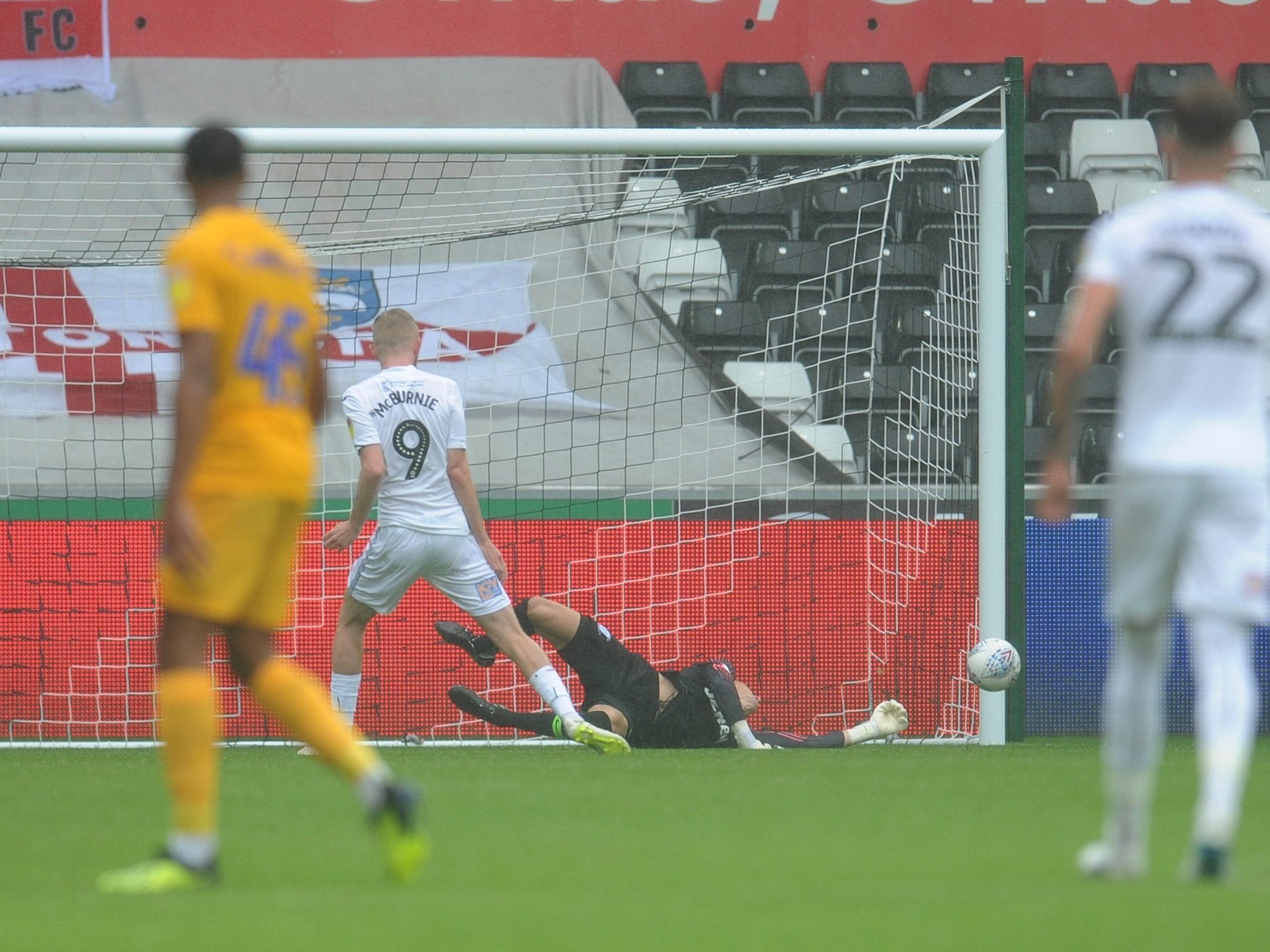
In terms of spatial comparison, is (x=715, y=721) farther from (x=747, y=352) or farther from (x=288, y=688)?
(x=288, y=688)

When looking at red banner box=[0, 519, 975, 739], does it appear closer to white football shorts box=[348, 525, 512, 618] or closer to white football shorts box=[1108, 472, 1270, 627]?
white football shorts box=[348, 525, 512, 618]

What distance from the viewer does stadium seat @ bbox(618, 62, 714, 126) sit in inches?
507

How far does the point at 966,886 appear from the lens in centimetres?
374

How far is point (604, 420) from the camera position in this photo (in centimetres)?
1052

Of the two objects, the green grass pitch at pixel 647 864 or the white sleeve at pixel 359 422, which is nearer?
the green grass pitch at pixel 647 864

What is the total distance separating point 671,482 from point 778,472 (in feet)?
2.00

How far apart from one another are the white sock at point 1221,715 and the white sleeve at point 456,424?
4.49 meters

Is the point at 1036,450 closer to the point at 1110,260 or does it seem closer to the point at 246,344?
the point at 1110,260

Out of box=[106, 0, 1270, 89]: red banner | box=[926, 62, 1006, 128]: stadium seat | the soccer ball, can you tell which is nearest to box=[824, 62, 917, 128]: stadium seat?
box=[926, 62, 1006, 128]: stadium seat

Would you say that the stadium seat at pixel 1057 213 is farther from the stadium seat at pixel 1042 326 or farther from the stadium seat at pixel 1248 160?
the stadium seat at pixel 1248 160

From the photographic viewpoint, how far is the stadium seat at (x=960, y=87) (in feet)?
43.1

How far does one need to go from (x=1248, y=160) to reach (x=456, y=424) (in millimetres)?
7773

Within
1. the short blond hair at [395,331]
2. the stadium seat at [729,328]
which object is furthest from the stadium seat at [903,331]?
the short blond hair at [395,331]

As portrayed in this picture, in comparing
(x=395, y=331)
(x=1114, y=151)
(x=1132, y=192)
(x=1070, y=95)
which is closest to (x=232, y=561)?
(x=395, y=331)
